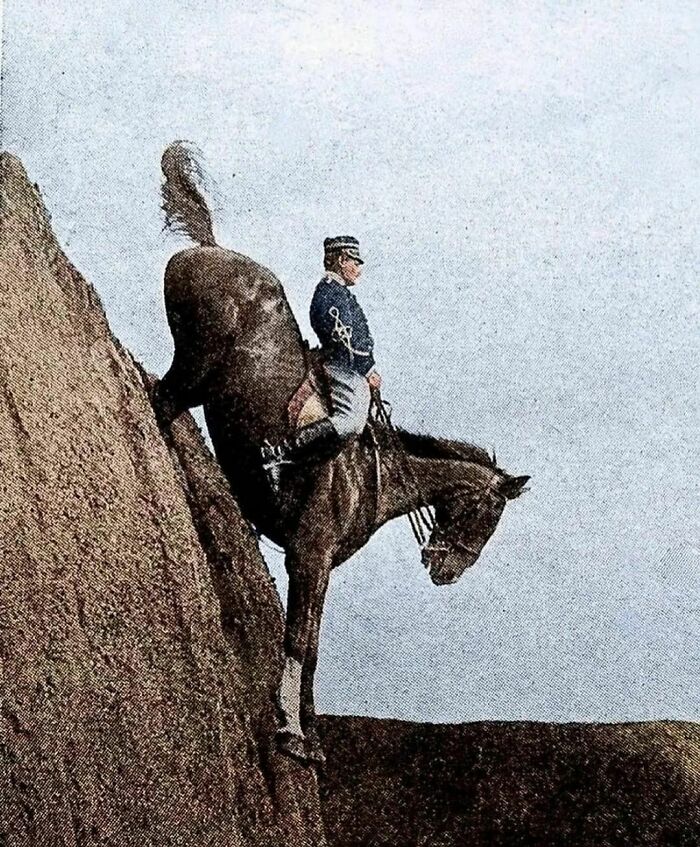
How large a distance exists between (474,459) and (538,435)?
0.24 metres

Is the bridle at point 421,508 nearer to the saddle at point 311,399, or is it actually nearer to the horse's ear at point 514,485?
the horse's ear at point 514,485

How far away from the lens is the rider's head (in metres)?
4.55

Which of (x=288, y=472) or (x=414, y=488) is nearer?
(x=288, y=472)

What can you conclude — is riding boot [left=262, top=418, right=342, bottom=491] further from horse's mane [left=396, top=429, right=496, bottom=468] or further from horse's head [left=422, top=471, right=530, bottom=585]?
horse's head [left=422, top=471, right=530, bottom=585]

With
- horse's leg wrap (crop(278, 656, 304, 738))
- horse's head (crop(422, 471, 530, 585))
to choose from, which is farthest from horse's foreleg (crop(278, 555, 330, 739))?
horse's head (crop(422, 471, 530, 585))

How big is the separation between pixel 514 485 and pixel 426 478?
305mm

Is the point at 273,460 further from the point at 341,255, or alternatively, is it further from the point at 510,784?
the point at 510,784

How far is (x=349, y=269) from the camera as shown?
4.56 metres

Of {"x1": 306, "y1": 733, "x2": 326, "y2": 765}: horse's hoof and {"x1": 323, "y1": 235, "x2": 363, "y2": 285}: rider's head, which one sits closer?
{"x1": 306, "y1": 733, "x2": 326, "y2": 765}: horse's hoof

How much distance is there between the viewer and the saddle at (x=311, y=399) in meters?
4.38

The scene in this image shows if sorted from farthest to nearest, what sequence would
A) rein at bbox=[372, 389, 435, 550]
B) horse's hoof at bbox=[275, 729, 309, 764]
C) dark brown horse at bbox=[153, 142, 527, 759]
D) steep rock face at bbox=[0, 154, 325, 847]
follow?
1. rein at bbox=[372, 389, 435, 550]
2. dark brown horse at bbox=[153, 142, 527, 759]
3. horse's hoof at bbox=[275, 729, 309, 764]
4. steep rock face at bbox=[0, 154, 325, 847]

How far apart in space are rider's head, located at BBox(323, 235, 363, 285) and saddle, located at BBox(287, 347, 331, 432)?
319 millimetres

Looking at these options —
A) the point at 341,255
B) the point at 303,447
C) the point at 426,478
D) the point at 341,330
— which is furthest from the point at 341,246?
the point at 426,478

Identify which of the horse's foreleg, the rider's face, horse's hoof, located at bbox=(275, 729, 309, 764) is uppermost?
the rider's face
